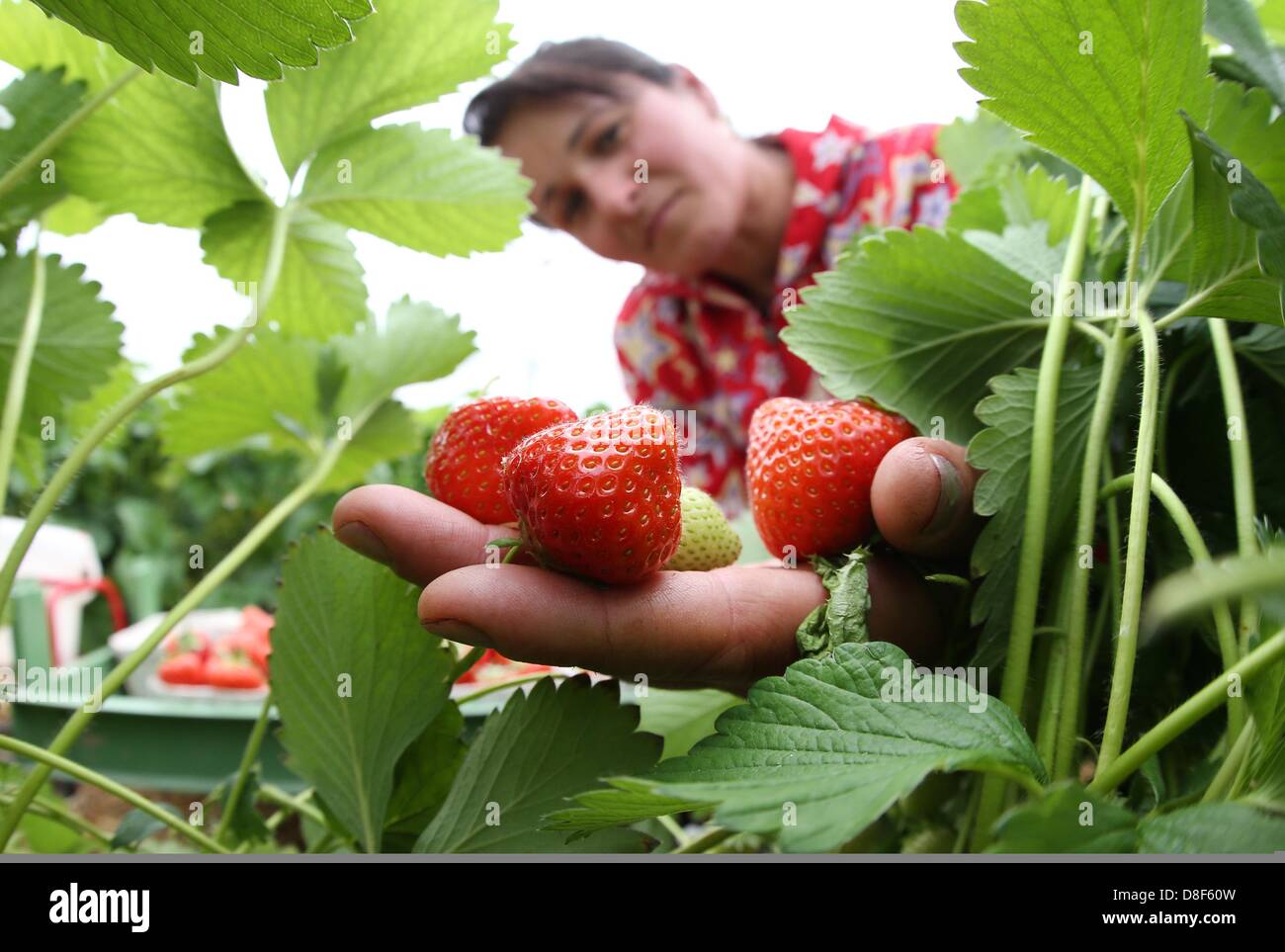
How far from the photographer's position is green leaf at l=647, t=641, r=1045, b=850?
0.64 ft

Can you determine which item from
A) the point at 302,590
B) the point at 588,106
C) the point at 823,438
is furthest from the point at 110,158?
the point at 588,106

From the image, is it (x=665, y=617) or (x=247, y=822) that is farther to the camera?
(x=247, y=822)

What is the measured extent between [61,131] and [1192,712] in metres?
0.42

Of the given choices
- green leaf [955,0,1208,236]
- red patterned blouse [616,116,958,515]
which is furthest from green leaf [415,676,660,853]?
red patterned blouse [616,116,958,515]

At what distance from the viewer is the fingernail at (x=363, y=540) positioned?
0.89ft

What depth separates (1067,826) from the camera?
0.19 meters

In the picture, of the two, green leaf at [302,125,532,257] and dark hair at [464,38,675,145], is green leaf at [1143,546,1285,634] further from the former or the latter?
dark hair at [464,38,675,145]

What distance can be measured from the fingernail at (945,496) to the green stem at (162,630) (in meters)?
0.28

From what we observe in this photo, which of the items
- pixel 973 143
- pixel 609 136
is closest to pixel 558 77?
pixel 609 136

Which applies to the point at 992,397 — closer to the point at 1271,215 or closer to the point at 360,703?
the point at 1271,215

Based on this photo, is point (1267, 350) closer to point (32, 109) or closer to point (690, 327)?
point (32, 109)

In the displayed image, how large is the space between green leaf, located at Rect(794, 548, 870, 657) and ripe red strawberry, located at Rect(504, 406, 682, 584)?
0.05 metres

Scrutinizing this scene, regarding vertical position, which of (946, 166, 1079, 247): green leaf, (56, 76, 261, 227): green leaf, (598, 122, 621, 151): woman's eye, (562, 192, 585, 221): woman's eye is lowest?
(946, 166, 1079, 247): green leaf

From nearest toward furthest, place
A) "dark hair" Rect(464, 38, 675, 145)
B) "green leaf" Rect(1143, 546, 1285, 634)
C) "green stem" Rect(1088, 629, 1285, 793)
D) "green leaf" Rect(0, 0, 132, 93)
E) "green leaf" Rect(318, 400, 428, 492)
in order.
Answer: "green leaf" Rect(1143, 546, 1285, 634) → "green stem" Rect(1088, 629, 1285, 793) → "green leaf" Rect(0, 0, 132, 93) → "green leaf" Rect(318, 400, 428, 492) → "dark hair" Rect(464, 38, 675, 145)
